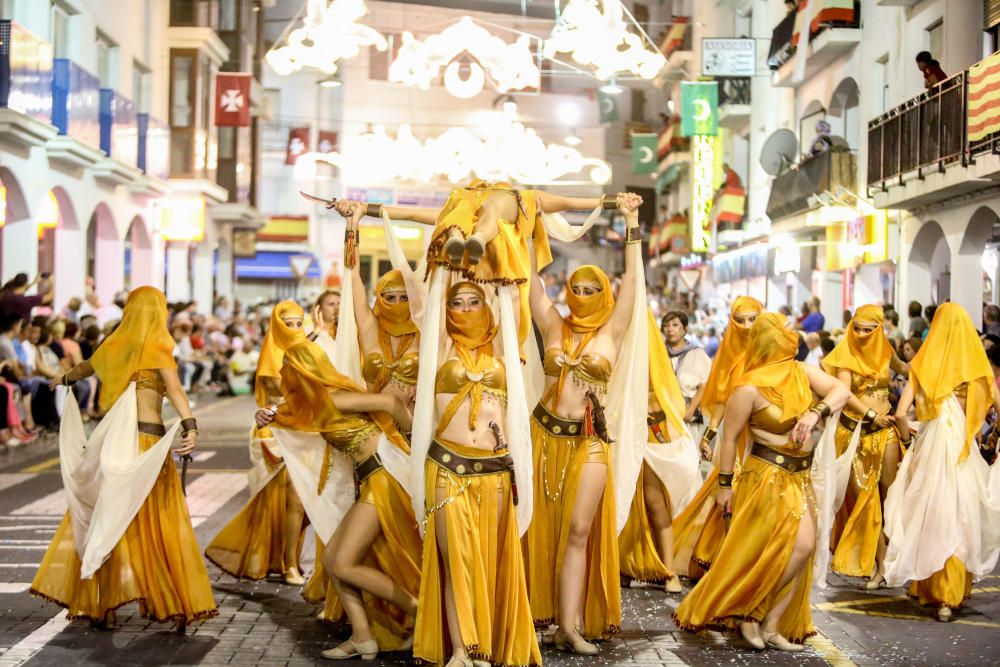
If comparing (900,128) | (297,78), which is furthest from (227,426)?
(297,78)

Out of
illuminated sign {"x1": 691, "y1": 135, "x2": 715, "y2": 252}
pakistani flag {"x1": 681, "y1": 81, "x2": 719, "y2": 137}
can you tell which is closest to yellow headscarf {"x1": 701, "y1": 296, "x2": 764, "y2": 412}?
pakistani flag {"x1": 681, "y1": 81, "x2": 719, "y2": 137}

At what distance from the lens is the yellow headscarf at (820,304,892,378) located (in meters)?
9.53

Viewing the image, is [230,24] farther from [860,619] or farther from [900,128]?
[860,619]

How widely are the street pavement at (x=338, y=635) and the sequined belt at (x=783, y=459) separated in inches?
39.3

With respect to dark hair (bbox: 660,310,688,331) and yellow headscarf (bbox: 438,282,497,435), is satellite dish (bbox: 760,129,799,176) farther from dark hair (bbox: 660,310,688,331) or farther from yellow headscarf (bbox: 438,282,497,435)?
yellow headscarf (bbox: 438,282,497,435)

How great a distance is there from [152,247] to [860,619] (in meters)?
25.5

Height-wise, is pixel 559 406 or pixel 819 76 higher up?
pixel 819 76

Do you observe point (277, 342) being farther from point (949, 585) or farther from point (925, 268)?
point (925, 268)

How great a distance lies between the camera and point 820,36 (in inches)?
998

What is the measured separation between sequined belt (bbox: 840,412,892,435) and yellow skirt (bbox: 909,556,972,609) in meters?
1.29

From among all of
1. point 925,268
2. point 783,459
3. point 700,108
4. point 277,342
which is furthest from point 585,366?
point 700,108

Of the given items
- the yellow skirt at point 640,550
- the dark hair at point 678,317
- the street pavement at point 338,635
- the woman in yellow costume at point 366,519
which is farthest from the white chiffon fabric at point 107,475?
the dark hair at point 678,317

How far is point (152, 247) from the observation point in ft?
103

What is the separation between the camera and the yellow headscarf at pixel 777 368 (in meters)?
7.36
